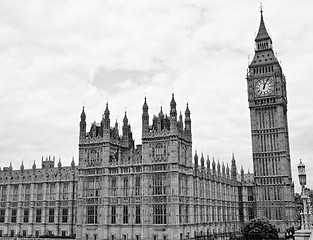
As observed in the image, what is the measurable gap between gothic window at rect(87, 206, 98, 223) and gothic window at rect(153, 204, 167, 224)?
13.1 meters

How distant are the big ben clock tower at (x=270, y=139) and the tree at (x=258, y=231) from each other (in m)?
35.1

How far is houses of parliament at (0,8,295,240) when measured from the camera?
81375 mm

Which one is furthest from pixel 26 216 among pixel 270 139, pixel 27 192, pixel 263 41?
pixel 263 41

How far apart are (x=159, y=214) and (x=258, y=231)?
20.0 metres

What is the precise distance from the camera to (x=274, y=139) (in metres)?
122

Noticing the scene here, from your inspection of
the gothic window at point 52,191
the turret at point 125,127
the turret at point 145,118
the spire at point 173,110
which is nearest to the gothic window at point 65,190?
the gothic window at point 52,191

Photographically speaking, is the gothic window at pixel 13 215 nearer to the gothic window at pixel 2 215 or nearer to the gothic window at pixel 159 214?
the gothic window at pixel 2 215

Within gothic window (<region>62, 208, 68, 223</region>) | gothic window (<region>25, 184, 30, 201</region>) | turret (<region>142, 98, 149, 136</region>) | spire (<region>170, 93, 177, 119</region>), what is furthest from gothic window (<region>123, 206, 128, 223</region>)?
gothic window (<region>25, 184, 30, 201</region>)

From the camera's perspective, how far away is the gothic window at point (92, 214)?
8531cm

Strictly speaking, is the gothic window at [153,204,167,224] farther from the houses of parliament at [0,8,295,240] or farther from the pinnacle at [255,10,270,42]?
the pinnacle at [255,10,270,42]

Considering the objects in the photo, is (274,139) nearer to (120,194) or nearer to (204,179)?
(204,179)

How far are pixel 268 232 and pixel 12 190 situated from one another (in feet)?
220

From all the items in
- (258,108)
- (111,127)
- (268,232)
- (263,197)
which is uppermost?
(258,108)

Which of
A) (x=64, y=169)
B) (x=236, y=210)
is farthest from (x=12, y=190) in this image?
(x=236, y=210)
